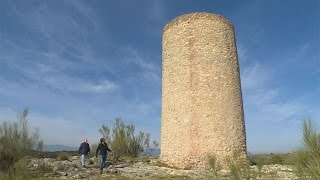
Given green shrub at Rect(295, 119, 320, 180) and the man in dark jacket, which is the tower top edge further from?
green shrub at Rect(295, 119, 320, 180)

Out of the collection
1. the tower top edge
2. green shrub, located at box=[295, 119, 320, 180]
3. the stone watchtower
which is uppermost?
the tower top edge

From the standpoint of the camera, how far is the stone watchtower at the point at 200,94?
50.4 feet

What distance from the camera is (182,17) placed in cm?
1677

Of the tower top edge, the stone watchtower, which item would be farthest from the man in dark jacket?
the tower top edge

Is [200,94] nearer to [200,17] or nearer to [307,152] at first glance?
[200,17]

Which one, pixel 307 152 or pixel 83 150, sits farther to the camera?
pixel 83 150

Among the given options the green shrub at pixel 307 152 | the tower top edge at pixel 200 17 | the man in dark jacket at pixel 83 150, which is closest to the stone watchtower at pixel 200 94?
the tower top edge at pixel 200 17

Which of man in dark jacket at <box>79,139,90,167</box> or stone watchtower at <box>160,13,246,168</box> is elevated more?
stone watchtower at <box>160,13,246,168</box>

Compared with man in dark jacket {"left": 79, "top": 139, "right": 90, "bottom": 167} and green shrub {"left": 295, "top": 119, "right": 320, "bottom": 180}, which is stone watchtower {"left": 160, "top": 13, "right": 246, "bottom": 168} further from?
green shrub {"left": 295, "top": 119, "right": 320, "bottom": 180}

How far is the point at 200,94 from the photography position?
51.2ft

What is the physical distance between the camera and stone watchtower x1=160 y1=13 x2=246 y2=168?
605 inches

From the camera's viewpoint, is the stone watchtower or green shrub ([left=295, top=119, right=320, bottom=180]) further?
the stone watchtower

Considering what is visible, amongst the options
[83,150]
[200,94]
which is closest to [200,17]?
[200,94]

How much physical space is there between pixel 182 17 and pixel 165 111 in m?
4.79
